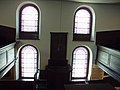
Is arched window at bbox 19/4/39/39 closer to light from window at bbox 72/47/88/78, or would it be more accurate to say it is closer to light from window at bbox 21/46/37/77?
light from window at bbox 21/46/37/77

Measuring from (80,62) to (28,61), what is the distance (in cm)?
238

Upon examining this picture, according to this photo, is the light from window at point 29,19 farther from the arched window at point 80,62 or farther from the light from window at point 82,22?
the arched window at point 80,62

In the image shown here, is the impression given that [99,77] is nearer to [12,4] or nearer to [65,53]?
[65,53]

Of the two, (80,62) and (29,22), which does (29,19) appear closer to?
(29,22)

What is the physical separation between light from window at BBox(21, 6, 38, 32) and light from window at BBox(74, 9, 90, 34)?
1809 millimetres

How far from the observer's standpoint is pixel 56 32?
765 cm

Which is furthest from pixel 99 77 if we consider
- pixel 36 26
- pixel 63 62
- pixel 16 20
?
pixel 16 20

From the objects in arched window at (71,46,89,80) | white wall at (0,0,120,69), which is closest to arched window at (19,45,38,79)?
white wall at (0,0,120,69)

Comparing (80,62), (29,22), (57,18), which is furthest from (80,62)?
(29,22)

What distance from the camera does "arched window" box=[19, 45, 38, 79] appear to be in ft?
27.0

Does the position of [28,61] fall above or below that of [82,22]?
below

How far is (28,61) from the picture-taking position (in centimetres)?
831

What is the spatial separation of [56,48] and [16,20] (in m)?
2.04

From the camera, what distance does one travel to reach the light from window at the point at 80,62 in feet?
27.7
